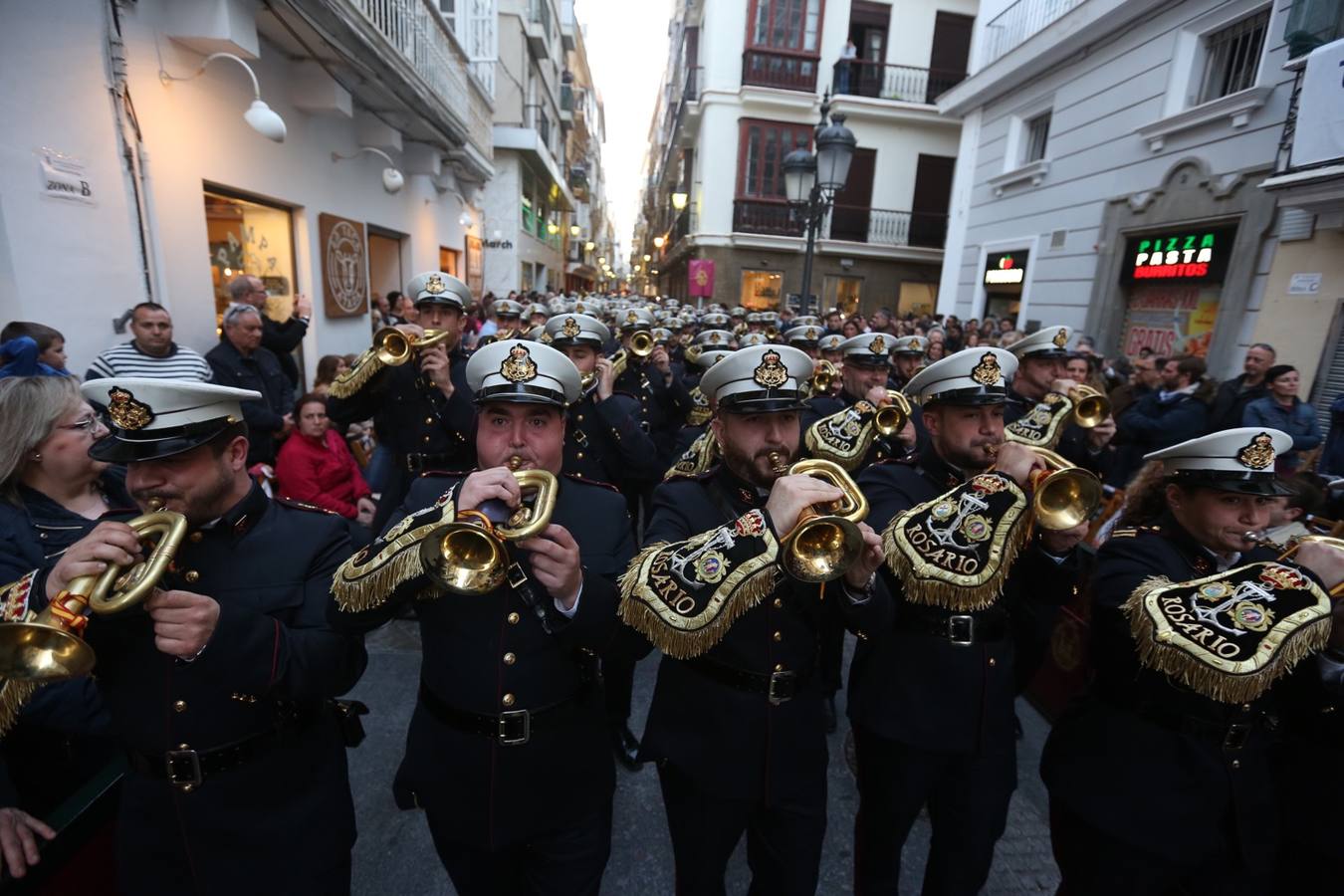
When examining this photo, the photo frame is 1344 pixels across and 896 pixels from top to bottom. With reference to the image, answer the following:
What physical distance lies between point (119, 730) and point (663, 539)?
71.3 inches

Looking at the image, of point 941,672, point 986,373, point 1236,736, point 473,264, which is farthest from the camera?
point 473,264

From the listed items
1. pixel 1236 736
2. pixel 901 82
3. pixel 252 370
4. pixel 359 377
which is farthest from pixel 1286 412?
pixel 901 82

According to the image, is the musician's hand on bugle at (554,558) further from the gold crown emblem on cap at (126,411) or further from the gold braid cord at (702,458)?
the gold braid cord at (702,458)

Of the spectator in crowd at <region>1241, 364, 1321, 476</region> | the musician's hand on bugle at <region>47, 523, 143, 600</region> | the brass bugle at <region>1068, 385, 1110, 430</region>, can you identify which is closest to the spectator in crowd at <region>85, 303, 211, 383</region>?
the musician's hand on bugle at <region>47, 523, 143, 600</region>

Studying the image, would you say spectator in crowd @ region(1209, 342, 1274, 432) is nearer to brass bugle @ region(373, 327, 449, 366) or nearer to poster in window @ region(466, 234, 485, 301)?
brass bugle @ region(373, 327, 449, 366)

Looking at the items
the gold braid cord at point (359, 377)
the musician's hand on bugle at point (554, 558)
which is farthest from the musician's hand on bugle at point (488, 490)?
the gold braid cord at point (359, 377)

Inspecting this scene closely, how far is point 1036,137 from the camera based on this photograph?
14195 mm

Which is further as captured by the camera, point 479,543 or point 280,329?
point 280,329

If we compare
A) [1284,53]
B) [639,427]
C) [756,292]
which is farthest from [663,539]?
[756,292]

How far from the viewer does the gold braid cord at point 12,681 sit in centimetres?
173

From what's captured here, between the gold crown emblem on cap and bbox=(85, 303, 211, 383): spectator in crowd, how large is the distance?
140 inches

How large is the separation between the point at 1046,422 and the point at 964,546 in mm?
2741

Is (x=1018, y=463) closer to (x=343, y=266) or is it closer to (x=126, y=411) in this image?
(x=126, y=411)

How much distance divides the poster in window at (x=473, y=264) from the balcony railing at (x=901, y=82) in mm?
15259
